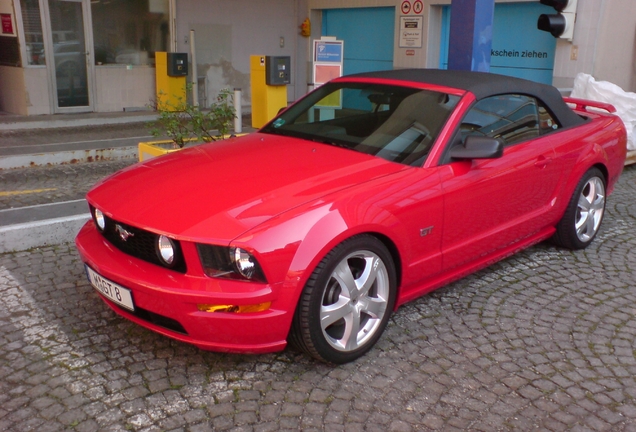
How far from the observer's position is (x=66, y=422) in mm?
2859

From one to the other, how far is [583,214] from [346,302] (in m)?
2.77

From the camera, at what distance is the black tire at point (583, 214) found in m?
4.93

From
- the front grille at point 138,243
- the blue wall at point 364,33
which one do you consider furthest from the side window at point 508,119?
the blue wall at point 364,33

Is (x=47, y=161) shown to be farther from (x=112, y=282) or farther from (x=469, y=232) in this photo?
(x=469, y=232)

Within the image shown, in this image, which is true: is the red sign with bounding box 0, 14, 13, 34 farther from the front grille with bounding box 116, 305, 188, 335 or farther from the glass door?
the front grille with bounding box 116, 305, 188, 335

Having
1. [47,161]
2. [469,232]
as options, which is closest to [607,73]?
[469,232]

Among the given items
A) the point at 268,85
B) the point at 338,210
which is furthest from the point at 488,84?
the point at 268,85

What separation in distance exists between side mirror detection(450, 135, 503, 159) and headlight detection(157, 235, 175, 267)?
1772 millimetres

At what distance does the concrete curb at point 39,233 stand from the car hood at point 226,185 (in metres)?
1.49

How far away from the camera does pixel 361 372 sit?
10.9 ft

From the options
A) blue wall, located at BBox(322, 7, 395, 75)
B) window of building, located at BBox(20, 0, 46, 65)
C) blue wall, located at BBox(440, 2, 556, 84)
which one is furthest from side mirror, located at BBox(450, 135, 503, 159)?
blue wall, located at BBox(322, 7, 395, 75)

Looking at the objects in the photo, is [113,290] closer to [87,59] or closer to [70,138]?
[70,138]

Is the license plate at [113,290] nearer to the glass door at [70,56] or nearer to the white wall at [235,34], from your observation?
the glass door at [70,56]

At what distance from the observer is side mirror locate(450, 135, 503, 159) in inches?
145
